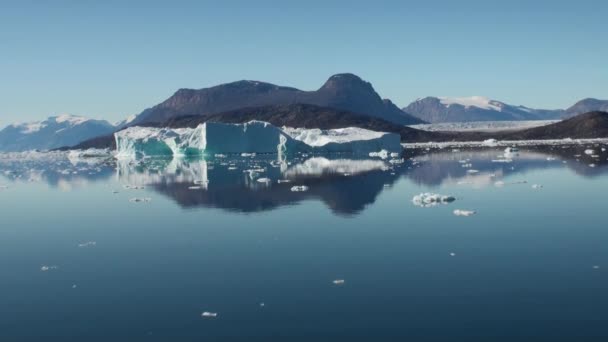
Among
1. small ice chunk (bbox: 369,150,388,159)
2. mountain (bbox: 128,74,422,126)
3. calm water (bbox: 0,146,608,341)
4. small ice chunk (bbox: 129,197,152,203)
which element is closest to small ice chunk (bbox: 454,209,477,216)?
calm water (bbox: 0,146,608,341)

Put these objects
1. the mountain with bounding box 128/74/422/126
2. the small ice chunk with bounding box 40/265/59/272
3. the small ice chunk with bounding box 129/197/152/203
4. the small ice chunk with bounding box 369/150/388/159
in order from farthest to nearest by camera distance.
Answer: the mountain with bounding box 128/74/422/126, the small ice chunk with bounding box 369/150/388/159, the small ice chunk with bounding box 129/197/152/203, the small ice chunk with bounding box 40/265/59/272

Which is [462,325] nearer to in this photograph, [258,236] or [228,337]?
[228,337]

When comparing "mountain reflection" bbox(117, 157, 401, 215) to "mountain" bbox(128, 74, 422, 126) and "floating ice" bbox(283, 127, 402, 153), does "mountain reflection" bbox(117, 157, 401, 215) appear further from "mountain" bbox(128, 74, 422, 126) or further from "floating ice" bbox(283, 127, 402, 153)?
"mountain" bbox(128, 74, 422, 126)

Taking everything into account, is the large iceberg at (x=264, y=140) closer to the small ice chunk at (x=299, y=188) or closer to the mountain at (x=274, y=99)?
the small ice chunk at (x=299, y=188)

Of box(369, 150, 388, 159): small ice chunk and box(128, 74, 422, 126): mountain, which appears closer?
box(369, 150, 388, 159): small ice chunk

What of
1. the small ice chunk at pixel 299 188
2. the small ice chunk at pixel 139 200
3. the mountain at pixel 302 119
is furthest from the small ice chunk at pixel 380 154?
the mountain at pixel 302 119

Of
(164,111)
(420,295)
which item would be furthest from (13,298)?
(164,111)
